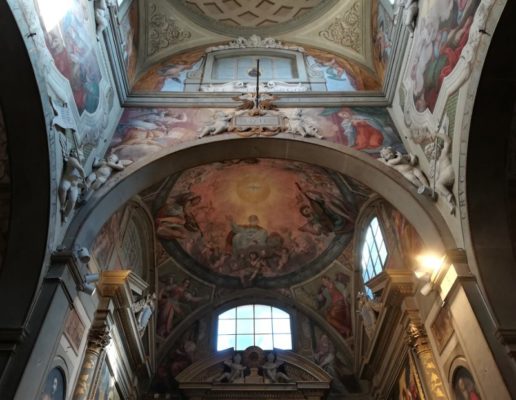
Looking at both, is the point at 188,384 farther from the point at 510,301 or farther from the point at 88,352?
the point at 510,301

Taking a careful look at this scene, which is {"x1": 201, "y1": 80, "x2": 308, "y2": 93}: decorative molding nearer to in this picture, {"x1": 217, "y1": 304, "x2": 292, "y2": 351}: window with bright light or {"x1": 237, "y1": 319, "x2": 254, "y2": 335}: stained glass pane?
{"x1": 217, "y1": 304, "x2": 292, "y2": 351}: window with bright light

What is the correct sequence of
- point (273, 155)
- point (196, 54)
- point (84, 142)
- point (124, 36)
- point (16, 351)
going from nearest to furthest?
point (16, 351) < point (84, 142) < point (273, 155) < point (124, 36) < point (196, 54)

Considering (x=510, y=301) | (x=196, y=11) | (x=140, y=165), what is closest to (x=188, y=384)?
(x=140, y=165)

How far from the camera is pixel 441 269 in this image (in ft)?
23.5

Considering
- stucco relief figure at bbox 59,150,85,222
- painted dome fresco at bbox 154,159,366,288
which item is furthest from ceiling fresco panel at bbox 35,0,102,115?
painted dome fresco at bbox 154,159,366,288

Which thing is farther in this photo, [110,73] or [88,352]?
[110,73]

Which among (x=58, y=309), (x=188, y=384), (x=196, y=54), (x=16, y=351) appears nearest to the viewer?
(x=16, y=351)

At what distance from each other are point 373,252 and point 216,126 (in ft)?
17.1

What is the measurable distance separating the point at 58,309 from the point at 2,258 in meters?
1.29

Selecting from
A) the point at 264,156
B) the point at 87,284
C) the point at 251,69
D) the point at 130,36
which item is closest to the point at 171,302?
the point at 264,156

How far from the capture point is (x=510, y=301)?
6.41 m

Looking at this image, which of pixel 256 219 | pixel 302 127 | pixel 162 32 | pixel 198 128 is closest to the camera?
pixel 302 127

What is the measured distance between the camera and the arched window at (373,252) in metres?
11.4

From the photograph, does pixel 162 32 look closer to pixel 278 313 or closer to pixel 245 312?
pixel 245 312
